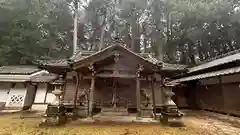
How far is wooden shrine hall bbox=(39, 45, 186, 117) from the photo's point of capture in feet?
28.2

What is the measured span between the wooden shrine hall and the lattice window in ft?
16.6

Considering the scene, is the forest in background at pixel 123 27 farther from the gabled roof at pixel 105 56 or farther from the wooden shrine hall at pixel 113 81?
the gabled roof at pixel 105 56

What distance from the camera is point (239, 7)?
21.3m

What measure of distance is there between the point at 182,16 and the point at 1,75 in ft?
66.9

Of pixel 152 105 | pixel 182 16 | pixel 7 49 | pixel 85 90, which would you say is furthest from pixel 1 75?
pixel 182 16

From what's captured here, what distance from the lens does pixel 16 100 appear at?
532 inches

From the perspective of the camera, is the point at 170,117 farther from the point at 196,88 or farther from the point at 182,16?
the point at 182,16

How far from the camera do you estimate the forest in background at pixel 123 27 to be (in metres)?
18.5

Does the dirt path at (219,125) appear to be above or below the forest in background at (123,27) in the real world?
below

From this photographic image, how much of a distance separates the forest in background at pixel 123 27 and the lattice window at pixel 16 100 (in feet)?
20.8

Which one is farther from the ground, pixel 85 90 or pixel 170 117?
pixel 85 90

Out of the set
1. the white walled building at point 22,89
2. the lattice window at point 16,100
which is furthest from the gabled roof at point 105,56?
the lattice window at point 16,100

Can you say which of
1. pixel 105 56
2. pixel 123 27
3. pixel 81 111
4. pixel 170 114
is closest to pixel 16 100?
pixel 81 111

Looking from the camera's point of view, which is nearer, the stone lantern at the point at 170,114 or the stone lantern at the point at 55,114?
the stone lantern at the point at 55,114
